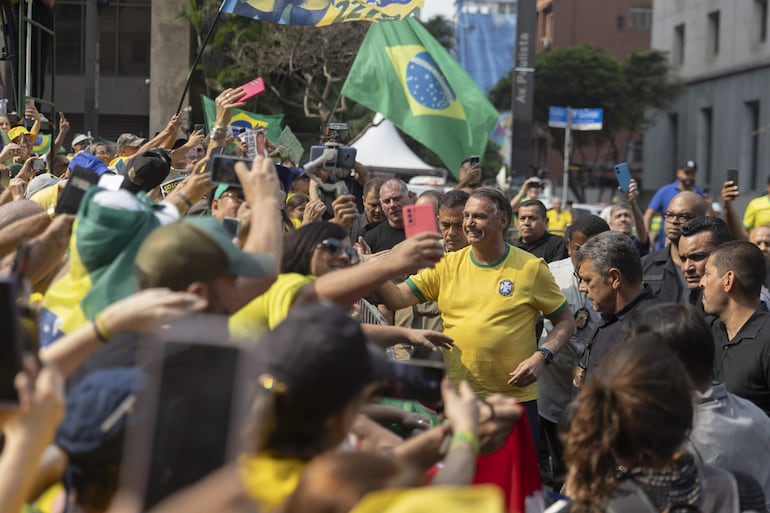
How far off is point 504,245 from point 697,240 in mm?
1185

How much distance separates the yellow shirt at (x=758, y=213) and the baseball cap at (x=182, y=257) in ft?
29.6

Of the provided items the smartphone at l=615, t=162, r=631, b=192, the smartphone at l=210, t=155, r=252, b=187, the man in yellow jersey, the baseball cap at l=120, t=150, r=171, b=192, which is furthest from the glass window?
the smartphone at l=210, t=155, r=252, b=187

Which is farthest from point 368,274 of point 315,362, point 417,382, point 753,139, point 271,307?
point 753,139

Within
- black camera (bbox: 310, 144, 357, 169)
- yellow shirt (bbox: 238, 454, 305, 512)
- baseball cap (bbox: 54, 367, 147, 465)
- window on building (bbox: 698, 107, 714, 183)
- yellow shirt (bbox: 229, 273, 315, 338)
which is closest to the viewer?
yellow shirt (bbox: 238, 454, 305, 512)

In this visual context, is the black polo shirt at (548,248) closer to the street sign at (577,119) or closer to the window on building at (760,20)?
the street sign at (577,119)

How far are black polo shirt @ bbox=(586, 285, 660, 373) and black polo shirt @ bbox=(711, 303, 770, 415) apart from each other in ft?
1.48

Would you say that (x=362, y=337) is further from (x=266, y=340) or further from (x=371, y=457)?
(x=371, y=457)

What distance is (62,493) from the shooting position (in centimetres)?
309

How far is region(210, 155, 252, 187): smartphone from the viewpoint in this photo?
4523mm

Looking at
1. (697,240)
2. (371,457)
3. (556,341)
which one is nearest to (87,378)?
(371,457)

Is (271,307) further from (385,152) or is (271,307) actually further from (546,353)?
(385,152)

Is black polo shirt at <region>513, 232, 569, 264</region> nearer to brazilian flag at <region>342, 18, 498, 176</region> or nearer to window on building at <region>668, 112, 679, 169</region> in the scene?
brazilian flag at <region>342, 18, 498, 176</region>

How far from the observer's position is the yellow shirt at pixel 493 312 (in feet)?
21.7

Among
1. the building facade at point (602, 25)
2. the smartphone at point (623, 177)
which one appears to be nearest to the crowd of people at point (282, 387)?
the smartphone at point (623, 177)
